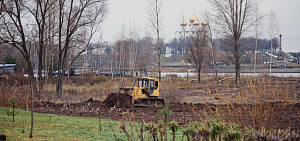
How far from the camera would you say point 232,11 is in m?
32.9

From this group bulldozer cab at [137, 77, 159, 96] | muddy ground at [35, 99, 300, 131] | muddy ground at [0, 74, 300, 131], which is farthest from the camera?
bulldozer cab at [137, 77, 159, 96]

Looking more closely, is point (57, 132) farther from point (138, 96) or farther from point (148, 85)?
point (148, 85)

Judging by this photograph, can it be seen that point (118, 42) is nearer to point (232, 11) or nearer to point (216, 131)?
point (232, 11)

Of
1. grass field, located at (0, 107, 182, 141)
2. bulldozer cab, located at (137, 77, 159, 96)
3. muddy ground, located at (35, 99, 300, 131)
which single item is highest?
bulldozer cab, located at (137, 77, 159, 96)

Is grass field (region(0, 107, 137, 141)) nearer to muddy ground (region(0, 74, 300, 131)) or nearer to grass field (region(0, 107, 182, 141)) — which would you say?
grass field (region(0, 107, 182, 141))

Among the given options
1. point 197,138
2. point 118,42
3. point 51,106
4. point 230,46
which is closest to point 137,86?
point 51,106

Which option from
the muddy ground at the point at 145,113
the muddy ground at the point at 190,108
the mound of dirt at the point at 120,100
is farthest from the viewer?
the mound of dirt at the point at 120,100

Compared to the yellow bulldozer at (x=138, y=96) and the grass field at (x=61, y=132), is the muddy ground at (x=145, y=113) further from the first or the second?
the yellow bulldozer at (x=138, y=96)

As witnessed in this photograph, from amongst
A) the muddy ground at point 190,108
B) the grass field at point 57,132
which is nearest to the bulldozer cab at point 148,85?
the muddy ground at point 190,108

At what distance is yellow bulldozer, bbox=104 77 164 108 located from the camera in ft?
→ 68.2

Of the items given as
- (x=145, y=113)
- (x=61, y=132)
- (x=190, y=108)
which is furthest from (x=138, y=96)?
(x=61, y=132)

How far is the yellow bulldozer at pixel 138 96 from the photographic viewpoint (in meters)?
20.8

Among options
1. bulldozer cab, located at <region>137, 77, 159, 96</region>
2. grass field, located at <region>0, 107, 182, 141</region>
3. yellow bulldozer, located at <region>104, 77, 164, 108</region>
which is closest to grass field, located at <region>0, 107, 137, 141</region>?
grass field, located at <region>0, 107, 182, 141</region>

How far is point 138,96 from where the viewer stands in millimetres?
22328
